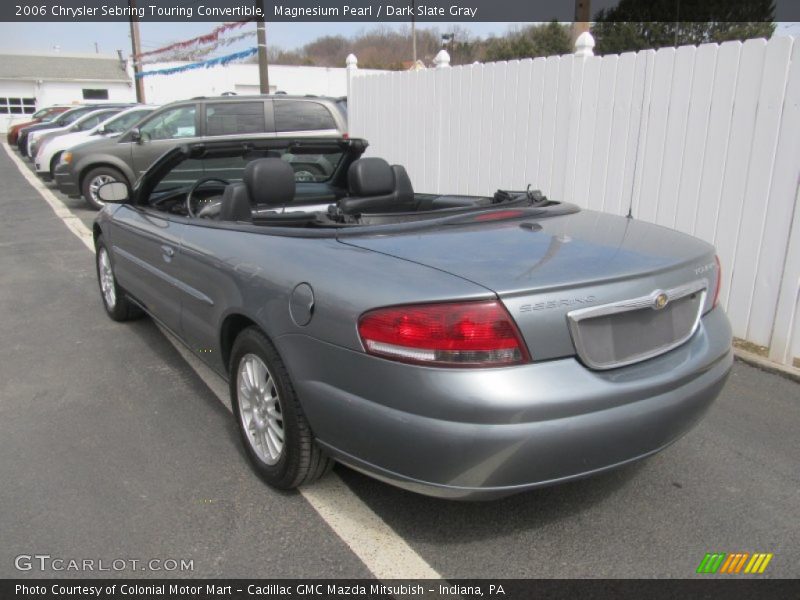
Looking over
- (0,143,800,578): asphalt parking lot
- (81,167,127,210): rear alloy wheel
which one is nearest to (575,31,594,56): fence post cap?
(0,143,800,578): asphalt parking lot

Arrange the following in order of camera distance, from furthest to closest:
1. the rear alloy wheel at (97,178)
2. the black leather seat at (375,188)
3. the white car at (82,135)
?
the white car at (82,135), the rear alloy wheel at (97,178), the black leather seat at (375,188)

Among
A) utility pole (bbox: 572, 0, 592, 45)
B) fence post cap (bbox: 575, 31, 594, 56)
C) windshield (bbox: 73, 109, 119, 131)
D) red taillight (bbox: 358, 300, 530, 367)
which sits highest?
utility pole (bbox: 572, 0, 592, 45)

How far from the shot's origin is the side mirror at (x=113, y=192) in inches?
171

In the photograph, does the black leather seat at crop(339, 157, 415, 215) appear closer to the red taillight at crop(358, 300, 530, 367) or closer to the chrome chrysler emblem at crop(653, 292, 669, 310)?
the red taillight at crop(358, 300, 530, 367)

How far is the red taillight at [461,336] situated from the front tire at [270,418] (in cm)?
67

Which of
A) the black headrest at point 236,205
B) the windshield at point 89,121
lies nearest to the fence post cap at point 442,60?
the black headrest at point 236,205

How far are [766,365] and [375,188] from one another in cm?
280

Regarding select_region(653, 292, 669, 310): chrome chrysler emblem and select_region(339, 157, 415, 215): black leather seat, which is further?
select_region(339, 157, 415, 215): black leather seat

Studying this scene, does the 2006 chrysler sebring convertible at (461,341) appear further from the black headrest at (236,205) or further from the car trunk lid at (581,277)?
the black headrest at (236,205)

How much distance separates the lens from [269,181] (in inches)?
133

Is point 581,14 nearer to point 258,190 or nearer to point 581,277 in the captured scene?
point 258,190

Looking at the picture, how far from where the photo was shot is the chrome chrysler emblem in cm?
226

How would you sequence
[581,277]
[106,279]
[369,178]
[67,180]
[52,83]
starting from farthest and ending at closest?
[52,83] < [67,180] < [106,279] < [369,178] < [581,277]
